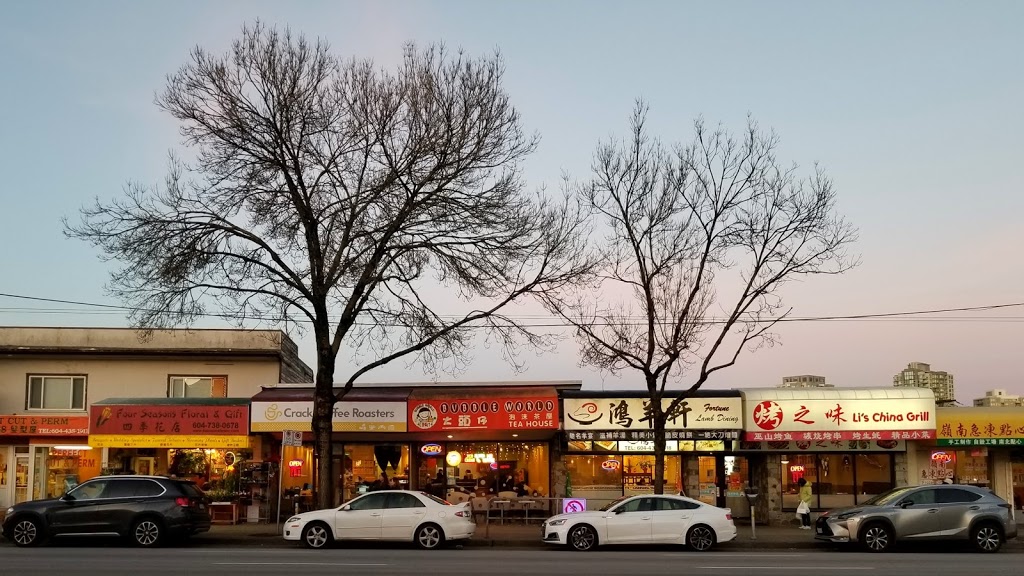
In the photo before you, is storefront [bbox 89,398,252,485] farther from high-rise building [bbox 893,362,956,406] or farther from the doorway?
high-rise building [bbox 893,362,956,406]

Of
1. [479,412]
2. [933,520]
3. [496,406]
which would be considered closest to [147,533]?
[479,412]

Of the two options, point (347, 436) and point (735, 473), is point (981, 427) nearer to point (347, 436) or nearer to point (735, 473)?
point (735, 473)

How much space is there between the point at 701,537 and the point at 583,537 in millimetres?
2563

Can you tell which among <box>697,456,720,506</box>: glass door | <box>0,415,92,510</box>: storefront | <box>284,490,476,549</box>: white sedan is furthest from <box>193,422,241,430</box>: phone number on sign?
<box>697,456,720,506</box>: glass door

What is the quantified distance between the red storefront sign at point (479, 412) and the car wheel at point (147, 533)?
26.9ft

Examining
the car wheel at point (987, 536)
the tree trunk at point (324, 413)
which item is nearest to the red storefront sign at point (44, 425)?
the tree trunk at point (324, 413)

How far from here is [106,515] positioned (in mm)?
20891

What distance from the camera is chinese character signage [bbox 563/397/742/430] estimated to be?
27438 mm

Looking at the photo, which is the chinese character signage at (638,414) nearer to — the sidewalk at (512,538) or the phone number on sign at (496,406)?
the phone number on sign at (496,406)

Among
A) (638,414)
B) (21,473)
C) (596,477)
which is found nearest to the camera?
(638,414)

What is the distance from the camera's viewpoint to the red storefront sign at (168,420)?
26969 mm

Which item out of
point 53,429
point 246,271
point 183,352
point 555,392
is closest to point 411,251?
point 246,271

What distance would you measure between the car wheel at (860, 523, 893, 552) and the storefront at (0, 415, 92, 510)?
22.8 meters

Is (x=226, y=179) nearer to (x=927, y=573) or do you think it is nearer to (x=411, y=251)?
(x=411, y=251)
